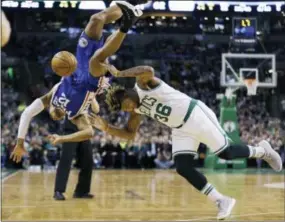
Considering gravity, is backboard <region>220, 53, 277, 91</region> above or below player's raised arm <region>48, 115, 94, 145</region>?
above

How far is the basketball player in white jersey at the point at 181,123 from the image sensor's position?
5.44 metres

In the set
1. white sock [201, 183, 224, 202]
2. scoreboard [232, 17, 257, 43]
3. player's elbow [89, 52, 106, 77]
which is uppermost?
scoreboard [232, 17, 257, 43]

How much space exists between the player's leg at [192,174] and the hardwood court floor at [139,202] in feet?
1.77

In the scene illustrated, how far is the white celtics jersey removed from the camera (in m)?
5.48

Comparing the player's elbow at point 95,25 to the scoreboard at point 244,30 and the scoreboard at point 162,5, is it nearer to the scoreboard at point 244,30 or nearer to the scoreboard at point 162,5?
the scoreboard at point 244,30

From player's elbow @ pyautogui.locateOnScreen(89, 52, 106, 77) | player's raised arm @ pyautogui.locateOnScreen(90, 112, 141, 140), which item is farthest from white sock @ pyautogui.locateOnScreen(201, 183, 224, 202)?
player's elbow @ pyautogui.locateOnScreen(89, 52, 106, 77)

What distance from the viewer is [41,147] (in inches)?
613

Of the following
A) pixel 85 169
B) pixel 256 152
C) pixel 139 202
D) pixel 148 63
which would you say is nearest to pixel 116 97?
pixel 256 152

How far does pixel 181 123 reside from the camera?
561 cm

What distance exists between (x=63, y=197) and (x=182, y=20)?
1499 cm

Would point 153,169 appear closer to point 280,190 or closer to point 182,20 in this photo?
point 280,190

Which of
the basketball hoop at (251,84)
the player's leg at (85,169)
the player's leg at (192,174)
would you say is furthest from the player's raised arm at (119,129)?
the basketball hoop at (251,84)

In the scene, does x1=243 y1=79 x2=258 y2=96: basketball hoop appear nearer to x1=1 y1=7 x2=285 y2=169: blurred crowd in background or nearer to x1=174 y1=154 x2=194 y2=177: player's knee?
x1=1 y1=7 x2=285 y2=169: blurred crowd in background

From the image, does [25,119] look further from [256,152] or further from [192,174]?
[256,152]
